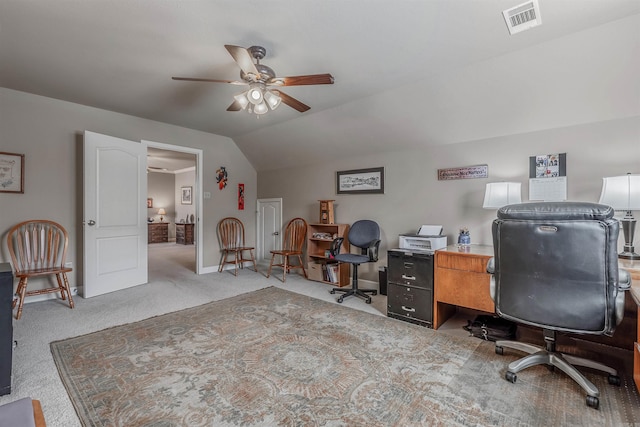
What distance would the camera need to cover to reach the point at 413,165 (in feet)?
12.2

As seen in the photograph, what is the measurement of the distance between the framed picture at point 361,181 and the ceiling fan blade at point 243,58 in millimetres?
2316

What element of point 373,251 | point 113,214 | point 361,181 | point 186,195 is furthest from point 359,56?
point 186,195

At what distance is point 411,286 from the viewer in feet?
9.33

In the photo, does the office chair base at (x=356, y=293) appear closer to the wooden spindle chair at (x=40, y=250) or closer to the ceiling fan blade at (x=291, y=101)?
the ceiling fan blade at (x=291, y=101)

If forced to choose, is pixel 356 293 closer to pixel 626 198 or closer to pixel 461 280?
pixel 461 280

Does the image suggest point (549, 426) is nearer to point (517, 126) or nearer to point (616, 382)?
point (616, 382)

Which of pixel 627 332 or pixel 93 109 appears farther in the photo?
pixel 93 109

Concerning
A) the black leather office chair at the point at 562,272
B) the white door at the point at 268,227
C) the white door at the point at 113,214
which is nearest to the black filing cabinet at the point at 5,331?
the white door at the point at 113,214

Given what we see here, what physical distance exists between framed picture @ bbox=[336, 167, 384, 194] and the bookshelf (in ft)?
1.88

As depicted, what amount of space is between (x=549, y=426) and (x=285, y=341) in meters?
1.73

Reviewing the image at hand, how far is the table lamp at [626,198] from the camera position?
2037 millimetres

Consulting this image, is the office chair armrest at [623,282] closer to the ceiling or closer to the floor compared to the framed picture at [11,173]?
closer to the floor

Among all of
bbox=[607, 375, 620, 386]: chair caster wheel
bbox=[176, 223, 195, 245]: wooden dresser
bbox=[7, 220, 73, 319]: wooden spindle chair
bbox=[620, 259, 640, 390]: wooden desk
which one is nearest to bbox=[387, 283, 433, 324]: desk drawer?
bbox=[607, 375, 620, 386]: chair caster wheel

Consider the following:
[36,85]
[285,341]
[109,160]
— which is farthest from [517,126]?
[36,85]
